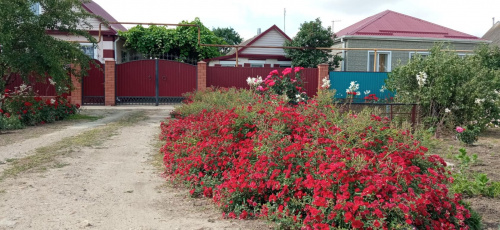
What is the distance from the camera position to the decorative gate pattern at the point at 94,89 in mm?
17078

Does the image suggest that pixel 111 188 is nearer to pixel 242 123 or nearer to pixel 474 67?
pixel 242 123

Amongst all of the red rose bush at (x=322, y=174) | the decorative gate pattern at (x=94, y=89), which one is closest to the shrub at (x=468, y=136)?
the red rose bush at (x=322, y=174)

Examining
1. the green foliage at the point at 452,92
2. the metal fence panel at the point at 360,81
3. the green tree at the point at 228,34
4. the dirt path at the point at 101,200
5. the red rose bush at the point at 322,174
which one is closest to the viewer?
the red rose bush at the point at 322,174

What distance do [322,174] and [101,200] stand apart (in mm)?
2425

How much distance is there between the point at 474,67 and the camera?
10.5 m

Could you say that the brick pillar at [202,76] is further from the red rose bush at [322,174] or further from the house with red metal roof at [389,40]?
the red rose bush at [322,174]

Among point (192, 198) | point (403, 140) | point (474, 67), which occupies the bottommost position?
point (192, 198)

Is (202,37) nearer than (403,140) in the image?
No

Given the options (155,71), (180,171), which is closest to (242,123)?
(180,171)

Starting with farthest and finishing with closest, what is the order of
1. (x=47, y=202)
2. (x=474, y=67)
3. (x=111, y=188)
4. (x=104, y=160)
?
(x=474, y=67) → (x=104, y=160) → (x=111, y=188) → (x=47, y=202)

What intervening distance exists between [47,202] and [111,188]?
0.76m

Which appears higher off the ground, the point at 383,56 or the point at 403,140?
the point at 383,56

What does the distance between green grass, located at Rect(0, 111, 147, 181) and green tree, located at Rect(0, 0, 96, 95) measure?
2388 millimetres

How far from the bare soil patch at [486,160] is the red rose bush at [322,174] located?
1.48 feet
